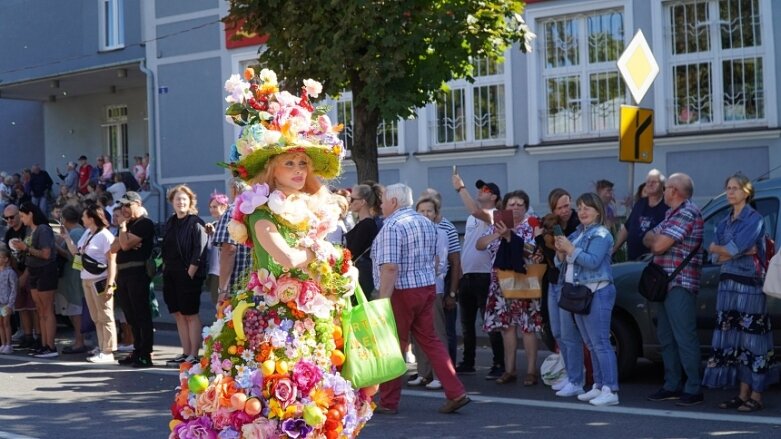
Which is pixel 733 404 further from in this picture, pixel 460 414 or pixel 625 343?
pixel 460 414

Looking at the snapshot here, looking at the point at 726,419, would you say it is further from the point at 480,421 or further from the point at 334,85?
the point at 334,85

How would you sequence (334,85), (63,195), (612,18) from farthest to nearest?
1. (63,195)
2. (612,18)
3. (334,85)

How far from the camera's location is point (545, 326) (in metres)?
9.95

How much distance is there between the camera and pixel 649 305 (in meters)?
9.50

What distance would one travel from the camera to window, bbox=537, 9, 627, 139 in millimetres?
18234

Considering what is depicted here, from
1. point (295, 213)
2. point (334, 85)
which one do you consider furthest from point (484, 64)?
point (295, 213)

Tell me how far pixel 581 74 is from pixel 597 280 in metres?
10.5

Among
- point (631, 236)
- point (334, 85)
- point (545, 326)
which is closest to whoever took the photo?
point (545, 326)

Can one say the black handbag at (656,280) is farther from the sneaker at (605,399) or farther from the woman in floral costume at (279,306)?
the woman in floral costume at (279,306)

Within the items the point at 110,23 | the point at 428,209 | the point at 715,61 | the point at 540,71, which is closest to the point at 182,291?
the point at 428,209

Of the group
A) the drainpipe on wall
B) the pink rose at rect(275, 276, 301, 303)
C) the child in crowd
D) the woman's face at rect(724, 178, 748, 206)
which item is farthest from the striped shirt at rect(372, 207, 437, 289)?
the drainpipe on wall

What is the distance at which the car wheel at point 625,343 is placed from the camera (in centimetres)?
→ 963

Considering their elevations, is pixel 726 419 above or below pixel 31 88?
below

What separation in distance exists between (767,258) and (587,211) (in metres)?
1.47
